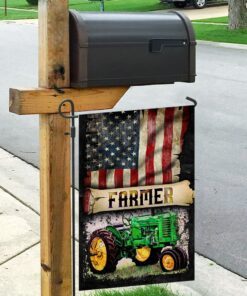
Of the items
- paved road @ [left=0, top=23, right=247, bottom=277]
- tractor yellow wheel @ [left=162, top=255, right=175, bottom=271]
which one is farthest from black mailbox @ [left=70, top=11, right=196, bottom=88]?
paved road @ [left=0, top=23, right=247, bottom=277]

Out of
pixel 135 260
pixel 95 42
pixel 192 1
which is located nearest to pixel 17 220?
pixel 135 260

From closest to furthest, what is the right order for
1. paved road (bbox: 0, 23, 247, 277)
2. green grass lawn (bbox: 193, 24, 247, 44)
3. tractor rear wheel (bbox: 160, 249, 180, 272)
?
tractor rear wheel (bbox: 160, 249, 180, 272), paved road (bbox: 0, 23, 247, 277), green grass lawn (bbox: 193, 24, 247, 44)

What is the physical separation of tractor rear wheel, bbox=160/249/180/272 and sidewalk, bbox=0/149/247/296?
2.35 feet

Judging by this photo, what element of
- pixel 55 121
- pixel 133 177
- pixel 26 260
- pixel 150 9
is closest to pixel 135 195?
pixel 133 177

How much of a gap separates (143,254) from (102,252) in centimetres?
22

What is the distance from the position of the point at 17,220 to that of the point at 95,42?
2926 millimetres

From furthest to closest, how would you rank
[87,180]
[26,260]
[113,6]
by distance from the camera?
1. [113,6]
2. [26,260]
3. [87,180]

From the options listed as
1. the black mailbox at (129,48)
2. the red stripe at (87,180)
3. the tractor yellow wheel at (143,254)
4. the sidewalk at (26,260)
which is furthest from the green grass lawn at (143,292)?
the black mailbox at (129,48)

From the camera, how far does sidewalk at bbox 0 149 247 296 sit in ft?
14.6

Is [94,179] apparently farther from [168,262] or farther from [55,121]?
[168,262]

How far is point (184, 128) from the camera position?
11.6 ft

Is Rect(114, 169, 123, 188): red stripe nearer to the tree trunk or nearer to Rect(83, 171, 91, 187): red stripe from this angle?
Rect(83, 171, 91, 187): red stripe

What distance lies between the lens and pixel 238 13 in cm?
2206

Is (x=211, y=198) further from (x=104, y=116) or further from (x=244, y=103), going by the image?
(x=244, y=103)
